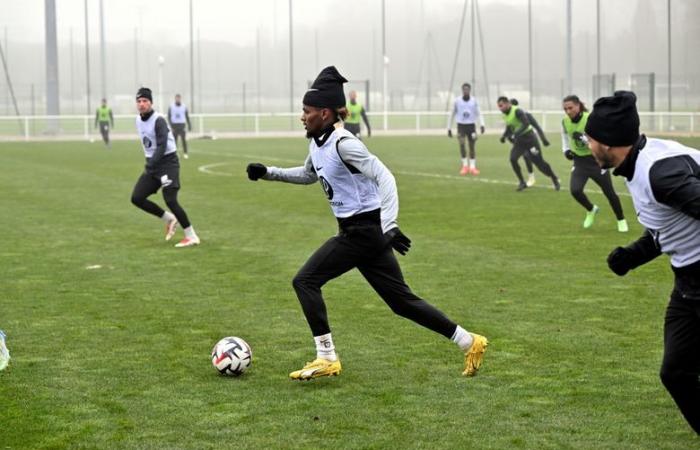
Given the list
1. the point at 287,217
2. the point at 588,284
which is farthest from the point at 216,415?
the point at 287,217

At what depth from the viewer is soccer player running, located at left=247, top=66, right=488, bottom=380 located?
7.29 m

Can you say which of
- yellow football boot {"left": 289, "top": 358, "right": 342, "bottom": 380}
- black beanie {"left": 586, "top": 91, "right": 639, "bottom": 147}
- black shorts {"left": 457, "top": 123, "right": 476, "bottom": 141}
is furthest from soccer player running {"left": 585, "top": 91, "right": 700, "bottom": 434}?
black shorts {"left": 457, "top": 123, "right": 476, "bottom": 141}

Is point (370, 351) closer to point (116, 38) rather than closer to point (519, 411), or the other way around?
point (519, 411)

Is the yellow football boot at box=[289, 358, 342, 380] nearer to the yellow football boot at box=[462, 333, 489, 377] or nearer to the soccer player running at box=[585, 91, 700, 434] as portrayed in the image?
the yellow football boot at box=[462, 333, 489, 377]

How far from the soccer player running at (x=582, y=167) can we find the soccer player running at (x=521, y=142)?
19.7 ft

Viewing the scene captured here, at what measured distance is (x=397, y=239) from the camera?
7.34m

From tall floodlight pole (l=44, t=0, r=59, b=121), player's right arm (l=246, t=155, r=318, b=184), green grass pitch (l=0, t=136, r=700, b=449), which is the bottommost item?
green grass pitch (l=0, t=136, r=700, b=449)

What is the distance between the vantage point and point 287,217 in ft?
59.6

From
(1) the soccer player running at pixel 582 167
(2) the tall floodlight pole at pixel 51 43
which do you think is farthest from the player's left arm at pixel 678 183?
(2) the tall floodlight pole at pixel 51 43

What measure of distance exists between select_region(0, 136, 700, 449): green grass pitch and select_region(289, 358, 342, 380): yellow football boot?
70 millimetres

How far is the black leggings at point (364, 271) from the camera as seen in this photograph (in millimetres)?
7375

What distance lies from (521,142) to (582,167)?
655 centimetres

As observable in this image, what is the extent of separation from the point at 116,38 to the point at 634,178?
73463 mm

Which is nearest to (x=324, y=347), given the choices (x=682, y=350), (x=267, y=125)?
(x=682, y=350)
